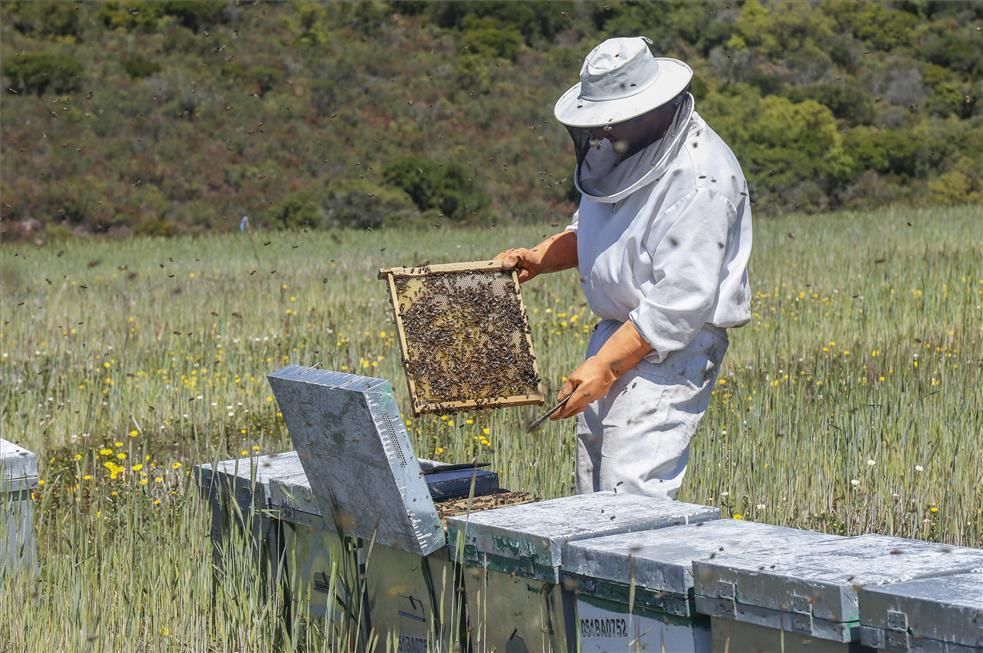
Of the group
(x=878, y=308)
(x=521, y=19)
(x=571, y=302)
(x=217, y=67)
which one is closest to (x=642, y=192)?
(x=878, y=308)

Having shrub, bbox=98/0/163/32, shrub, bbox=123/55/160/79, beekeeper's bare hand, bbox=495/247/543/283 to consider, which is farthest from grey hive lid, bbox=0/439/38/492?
shrub, bbox=98/0/163/32

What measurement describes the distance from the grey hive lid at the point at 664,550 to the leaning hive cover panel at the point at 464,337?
1538 millimetres

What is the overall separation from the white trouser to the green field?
110 cm

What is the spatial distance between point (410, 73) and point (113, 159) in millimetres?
13227

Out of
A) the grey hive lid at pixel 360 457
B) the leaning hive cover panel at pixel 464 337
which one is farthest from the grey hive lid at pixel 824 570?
the leaning hive cover panel at pixel 464 337

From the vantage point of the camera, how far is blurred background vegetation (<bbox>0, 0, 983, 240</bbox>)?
3756 cm

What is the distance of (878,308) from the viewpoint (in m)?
11.9

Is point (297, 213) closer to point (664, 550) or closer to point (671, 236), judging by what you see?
point (671, 236)

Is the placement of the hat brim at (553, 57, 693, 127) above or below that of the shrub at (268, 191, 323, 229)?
below

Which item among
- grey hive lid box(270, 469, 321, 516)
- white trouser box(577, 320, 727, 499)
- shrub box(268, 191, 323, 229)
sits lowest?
grey hive lid box(270, 469, 321, 516)

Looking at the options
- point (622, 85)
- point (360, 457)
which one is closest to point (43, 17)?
point (622, 85)

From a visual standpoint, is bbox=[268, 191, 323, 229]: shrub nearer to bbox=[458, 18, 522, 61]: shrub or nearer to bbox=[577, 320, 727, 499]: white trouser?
bbox=[458, 18, 522, 61]: shrub

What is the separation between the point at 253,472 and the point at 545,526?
4.50 feet

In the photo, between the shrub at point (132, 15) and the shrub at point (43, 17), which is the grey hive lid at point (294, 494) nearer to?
the shrub at point (43, 17)
